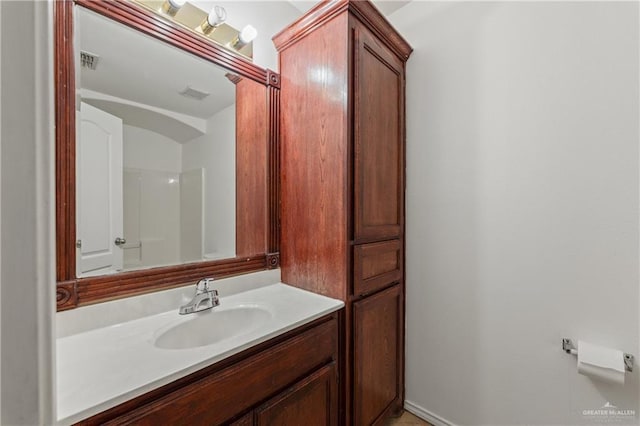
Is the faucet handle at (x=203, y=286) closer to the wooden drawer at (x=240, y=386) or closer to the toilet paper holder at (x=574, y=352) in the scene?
the wooden drawer at (x=240, y=386)

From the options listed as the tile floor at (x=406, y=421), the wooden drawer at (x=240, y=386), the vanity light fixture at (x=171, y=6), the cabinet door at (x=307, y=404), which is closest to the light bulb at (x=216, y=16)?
the vanity light fixture at (x=171, y=6)

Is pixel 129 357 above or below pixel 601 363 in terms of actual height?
above

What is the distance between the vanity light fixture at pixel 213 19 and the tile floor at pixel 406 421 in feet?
7.61

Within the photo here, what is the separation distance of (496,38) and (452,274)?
4.06ft

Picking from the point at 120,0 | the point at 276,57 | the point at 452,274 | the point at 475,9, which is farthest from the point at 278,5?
the point at 452,274

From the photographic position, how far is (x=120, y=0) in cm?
107

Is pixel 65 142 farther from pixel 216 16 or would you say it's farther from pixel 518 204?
pixel 518 204

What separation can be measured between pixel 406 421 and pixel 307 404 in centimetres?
94

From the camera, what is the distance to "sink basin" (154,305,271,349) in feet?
3.48

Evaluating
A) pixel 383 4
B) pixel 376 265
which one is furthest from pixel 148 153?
pixel 383 4

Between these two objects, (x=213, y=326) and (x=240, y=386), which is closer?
(x=240, y=386)

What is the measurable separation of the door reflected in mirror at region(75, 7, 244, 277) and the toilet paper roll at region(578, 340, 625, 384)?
1609 millimetres

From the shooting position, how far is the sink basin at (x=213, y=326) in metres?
1.06

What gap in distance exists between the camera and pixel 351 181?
1.28m
